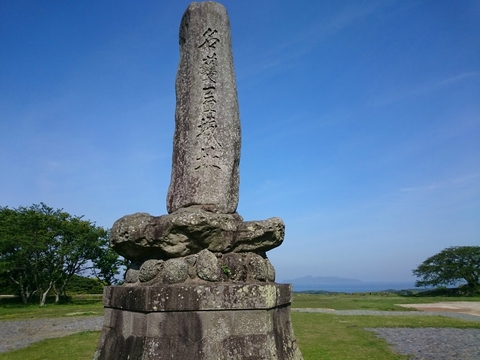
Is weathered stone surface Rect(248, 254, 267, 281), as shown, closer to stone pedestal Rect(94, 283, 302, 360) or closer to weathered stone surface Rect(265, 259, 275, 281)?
weathered stone surface Rect(265, 259, 275, 281)

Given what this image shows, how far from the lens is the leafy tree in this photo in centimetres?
4488

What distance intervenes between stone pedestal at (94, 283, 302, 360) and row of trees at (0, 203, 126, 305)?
31.0m

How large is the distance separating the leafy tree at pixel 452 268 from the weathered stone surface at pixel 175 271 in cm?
4931

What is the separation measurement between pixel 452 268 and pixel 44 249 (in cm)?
4510

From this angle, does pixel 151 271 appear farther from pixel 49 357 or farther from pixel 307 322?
pixel 307 322

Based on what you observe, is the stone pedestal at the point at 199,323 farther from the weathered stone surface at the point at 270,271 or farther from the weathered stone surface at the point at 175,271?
the weathered stone surface at the point at 270,271

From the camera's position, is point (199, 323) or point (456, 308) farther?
point (456, 308)

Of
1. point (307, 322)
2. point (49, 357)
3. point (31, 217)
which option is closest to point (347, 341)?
point (307, 322)

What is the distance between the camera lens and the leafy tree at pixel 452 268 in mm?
44875

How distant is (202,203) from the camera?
4.62 meters

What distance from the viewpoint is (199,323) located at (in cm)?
366

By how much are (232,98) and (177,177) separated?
129 centimetres

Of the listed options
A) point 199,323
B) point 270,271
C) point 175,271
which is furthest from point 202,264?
point 270,271

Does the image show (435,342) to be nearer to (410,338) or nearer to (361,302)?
(410,338)
